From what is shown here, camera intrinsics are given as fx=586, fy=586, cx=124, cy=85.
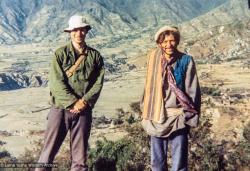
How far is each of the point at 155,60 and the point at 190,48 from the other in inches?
2358

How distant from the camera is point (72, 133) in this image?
572cm

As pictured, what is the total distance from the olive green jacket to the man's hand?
0.11ft

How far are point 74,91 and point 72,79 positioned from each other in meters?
0.12

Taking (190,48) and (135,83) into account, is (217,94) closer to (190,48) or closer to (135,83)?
(135,83)

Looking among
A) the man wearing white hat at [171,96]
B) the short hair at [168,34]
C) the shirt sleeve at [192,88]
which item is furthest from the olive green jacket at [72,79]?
the shirt sleeve at [192,88]

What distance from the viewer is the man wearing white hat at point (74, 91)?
5539 millimetres

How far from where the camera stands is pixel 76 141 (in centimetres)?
571

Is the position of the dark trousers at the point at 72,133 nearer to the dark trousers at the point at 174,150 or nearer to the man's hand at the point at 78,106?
the man's hand at the point at 78,106

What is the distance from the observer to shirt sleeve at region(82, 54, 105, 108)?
18.3 ft

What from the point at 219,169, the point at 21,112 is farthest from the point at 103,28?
the point at 219,169

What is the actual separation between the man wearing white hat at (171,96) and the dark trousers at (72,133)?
2.45 feet

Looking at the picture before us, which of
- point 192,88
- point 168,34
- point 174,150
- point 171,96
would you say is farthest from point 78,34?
point 174,150

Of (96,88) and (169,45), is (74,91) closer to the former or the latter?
(96,88)

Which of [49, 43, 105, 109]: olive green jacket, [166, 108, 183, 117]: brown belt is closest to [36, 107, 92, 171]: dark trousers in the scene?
[49, 43, 105, 109]: olive green jacket
